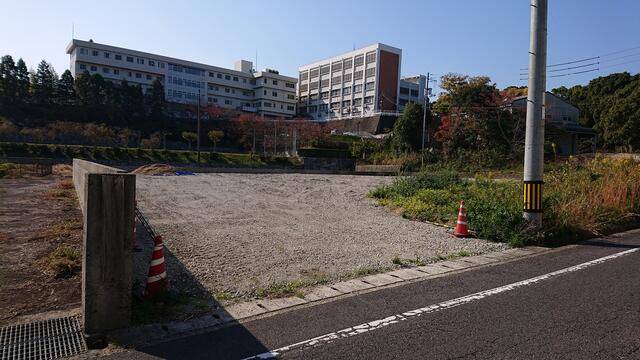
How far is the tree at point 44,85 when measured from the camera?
52.2 meters

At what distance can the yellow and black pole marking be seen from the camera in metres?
7.92

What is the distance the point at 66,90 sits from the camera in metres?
55.4

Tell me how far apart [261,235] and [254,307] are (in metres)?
3.91

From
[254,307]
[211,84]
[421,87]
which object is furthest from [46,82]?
[421,87]

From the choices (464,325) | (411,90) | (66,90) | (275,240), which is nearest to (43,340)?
(464,325)

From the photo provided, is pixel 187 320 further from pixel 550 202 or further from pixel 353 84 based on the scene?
pixel 353 84

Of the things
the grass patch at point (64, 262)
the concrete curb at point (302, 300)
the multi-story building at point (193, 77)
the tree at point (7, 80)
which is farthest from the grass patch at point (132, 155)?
the concrete curb at point (302, 300)

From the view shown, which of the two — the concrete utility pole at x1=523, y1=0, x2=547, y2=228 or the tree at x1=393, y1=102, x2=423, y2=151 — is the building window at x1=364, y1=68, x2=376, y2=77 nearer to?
the tree at x1=393, y1=102, x2=423, y2=151

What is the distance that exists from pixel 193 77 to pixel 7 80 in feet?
109

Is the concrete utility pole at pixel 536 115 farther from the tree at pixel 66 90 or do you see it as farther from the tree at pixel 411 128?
the tree at pixel 66 90

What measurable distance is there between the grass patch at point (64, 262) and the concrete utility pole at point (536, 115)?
763cm

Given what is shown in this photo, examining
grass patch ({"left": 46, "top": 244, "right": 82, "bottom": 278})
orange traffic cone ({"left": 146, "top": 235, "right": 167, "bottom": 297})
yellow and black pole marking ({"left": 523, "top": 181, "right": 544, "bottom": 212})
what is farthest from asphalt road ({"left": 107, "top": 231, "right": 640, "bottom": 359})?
grass patch ({"left": 46, "top": 244, "right": 82, "bottom": 278})

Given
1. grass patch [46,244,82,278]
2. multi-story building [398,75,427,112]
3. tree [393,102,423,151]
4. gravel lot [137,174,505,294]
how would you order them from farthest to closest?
multi-story building [398,75,427,112]
tree [393,102,423,151]
gravel lot [137,174,505,294]
grass patch [46,244,82,278]

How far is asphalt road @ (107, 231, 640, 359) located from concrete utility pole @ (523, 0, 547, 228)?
2.57 m
